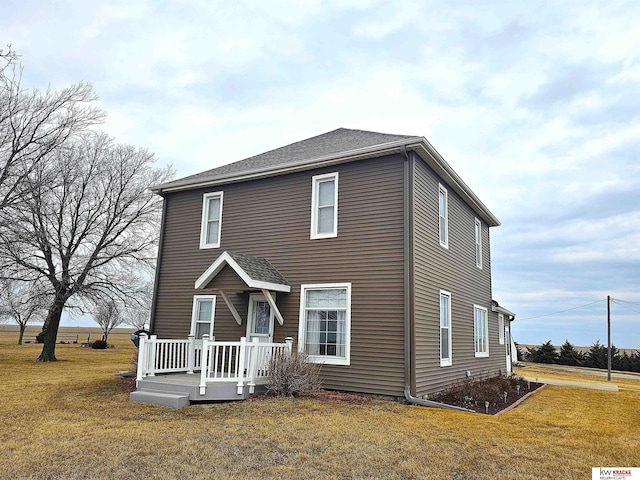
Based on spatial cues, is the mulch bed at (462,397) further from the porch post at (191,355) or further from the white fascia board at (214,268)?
the white fascia board at (214,268)

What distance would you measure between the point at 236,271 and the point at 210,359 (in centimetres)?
200

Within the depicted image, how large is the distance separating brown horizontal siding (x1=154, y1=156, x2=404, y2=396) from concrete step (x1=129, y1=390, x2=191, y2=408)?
8.46 feet

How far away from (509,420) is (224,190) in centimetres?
907

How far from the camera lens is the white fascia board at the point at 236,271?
32.7ft

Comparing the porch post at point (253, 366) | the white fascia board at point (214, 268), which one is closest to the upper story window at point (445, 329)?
the porch post at point (253, 366)

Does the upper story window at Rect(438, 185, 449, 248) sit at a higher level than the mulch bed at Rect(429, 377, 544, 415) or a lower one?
higher

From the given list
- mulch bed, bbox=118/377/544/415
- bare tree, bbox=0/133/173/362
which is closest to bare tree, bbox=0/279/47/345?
bare tree, bbox=0/133/173/362

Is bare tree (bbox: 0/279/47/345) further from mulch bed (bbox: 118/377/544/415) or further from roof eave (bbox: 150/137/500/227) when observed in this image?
roof eave (bbox: 150/137/500/227)

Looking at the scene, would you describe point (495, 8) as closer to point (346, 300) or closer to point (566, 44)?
point (566, 44)

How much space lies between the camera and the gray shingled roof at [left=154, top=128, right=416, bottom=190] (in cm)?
1138

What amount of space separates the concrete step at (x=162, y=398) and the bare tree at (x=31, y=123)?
1108cm

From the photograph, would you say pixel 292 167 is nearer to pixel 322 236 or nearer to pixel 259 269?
pixel 322 236

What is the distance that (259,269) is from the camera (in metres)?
10.8

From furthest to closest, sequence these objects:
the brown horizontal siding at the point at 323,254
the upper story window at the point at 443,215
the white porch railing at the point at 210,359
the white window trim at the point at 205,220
A: the white window trim at the point at 205,220 → the upper story window at the point at 443,215 → the brown horizontal siding at the point at 323,254 → the white porch railing at the point at 210,359
